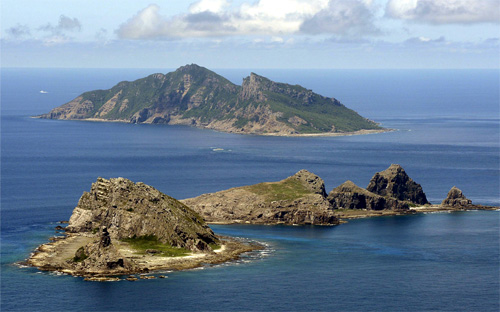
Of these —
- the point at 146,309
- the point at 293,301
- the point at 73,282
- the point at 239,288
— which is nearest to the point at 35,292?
the point at 73,282

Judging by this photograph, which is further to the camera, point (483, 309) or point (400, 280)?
point (400, 280)

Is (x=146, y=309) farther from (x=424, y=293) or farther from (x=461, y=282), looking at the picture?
(x=461, y=282)

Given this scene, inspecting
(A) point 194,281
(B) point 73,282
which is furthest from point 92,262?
(A) point 194,281

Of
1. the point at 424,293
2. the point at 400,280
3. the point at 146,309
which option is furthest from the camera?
the point at 400,280

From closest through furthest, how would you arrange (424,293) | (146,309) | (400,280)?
(146,309), (424,293), (400,280)

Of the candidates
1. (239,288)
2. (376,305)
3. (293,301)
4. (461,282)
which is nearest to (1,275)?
(239,288)

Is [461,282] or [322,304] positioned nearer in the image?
[322,304]

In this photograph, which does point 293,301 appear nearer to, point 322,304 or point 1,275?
point 322,304

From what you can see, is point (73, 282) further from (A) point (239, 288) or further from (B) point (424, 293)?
(B) point (424, 293)
